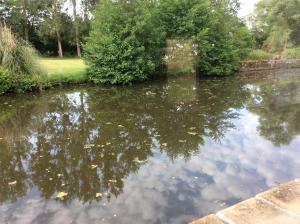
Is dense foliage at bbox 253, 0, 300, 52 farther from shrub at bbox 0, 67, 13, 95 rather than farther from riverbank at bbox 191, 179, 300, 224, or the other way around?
riverbank at bbox 191, 179, 300, 224

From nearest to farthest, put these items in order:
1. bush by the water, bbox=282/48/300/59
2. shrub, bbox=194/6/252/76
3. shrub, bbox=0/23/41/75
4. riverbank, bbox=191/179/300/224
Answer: riverbank, bbox=191/179/300/224 → shrub, bbox=0/23/41/75 → shrub, bbox=194/6/252/76 → bush by the water, bbox=282/48/300/59

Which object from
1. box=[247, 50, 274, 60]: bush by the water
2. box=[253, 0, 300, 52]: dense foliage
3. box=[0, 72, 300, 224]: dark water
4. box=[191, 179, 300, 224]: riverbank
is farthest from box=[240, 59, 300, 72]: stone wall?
box=[191, 179, 300, 224]: riverbank

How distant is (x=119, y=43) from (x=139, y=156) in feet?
32.5

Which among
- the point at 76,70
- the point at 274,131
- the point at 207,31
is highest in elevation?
the point at 207,31

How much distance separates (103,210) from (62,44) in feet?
88.4

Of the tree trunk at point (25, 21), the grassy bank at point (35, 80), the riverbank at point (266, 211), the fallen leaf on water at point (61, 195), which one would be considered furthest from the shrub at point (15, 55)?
the tree trunk at point (25, 21)

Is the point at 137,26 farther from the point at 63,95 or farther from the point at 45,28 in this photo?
the point at 45,28

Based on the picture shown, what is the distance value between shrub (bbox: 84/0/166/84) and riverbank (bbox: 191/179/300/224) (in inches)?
467

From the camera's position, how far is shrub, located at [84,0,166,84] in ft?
49.8

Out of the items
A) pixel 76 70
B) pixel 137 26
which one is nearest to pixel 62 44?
pixel 76 70

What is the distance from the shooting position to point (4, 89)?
1288 cm

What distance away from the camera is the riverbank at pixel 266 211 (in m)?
3.69

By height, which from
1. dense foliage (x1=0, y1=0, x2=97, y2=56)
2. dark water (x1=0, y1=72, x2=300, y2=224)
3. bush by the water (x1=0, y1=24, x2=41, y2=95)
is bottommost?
dark water (x1=0, y1=72, x2=300, y2=224)

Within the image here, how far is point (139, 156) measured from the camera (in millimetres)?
6434
